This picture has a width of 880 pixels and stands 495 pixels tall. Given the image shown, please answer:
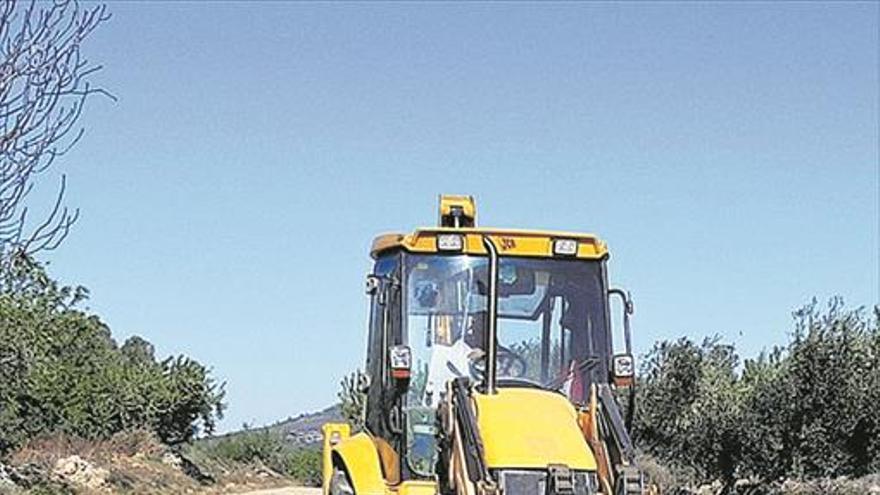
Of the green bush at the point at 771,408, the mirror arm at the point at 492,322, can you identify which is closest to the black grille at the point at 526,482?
the mirror arm at the point at 492,322

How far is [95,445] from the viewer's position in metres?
43.6

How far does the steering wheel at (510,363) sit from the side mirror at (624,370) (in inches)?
26.6

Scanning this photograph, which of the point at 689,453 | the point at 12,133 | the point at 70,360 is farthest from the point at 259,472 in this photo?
the point at 12,133

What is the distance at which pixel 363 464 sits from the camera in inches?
437

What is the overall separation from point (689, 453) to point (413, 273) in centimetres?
2155

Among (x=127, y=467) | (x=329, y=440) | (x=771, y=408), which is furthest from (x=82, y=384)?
(x=329, y=440)

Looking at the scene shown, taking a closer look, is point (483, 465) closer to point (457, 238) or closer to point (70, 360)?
point (457, 238)

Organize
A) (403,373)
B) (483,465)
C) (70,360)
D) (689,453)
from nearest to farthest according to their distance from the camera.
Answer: (483,465), (403,373), (689,453), (70,360)

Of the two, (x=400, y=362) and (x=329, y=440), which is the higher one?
(x=400, y=362)

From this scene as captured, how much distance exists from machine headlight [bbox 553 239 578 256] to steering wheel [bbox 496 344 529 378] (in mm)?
847

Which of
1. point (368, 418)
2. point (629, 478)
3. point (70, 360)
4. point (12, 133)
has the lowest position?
point (629, 478)

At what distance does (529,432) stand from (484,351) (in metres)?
0.96

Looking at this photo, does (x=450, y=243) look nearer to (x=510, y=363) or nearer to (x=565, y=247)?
(x=565, y=247)

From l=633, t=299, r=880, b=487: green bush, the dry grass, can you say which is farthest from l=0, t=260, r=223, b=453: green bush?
l=633, t=299, r=880, b=487: green bush
